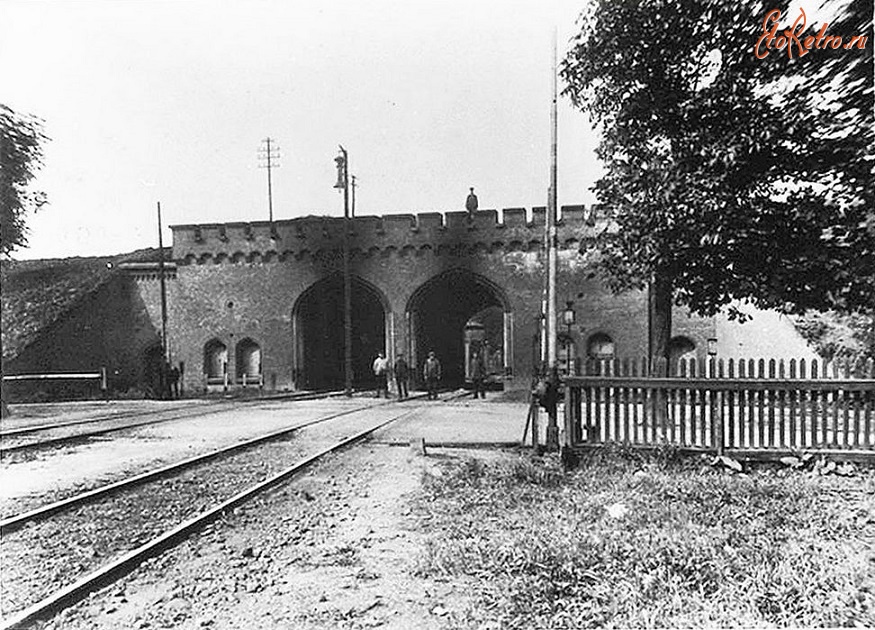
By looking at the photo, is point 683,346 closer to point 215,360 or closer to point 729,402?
point 729,402

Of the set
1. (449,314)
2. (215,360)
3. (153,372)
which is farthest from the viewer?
(449,314)

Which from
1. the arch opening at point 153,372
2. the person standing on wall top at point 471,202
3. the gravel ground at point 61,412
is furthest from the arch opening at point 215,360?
the person standing on wall top at point 471,202

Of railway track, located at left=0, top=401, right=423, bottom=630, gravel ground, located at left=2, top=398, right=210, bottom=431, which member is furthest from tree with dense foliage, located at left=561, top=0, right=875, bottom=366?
gravel ground, located at left=2, top=398, right=210, bottom=431

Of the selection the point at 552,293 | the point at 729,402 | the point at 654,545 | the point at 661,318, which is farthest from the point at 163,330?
the point at 654,545

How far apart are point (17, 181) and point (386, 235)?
42.6 feet

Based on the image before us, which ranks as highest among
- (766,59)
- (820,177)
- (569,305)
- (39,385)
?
(766,59)

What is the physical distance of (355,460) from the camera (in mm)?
9555

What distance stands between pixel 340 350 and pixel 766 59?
25887 mm

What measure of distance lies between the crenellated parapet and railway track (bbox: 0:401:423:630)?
17.4 metres

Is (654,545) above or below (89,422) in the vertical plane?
above

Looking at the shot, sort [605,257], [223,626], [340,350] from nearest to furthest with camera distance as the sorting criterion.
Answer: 1. [223,626]
2. [605,257]
3. [340,350]

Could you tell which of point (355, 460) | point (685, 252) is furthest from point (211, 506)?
point (685, 252)

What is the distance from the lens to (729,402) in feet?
26.7

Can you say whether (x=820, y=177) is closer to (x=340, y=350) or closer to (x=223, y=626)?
(x=223, y=626)
